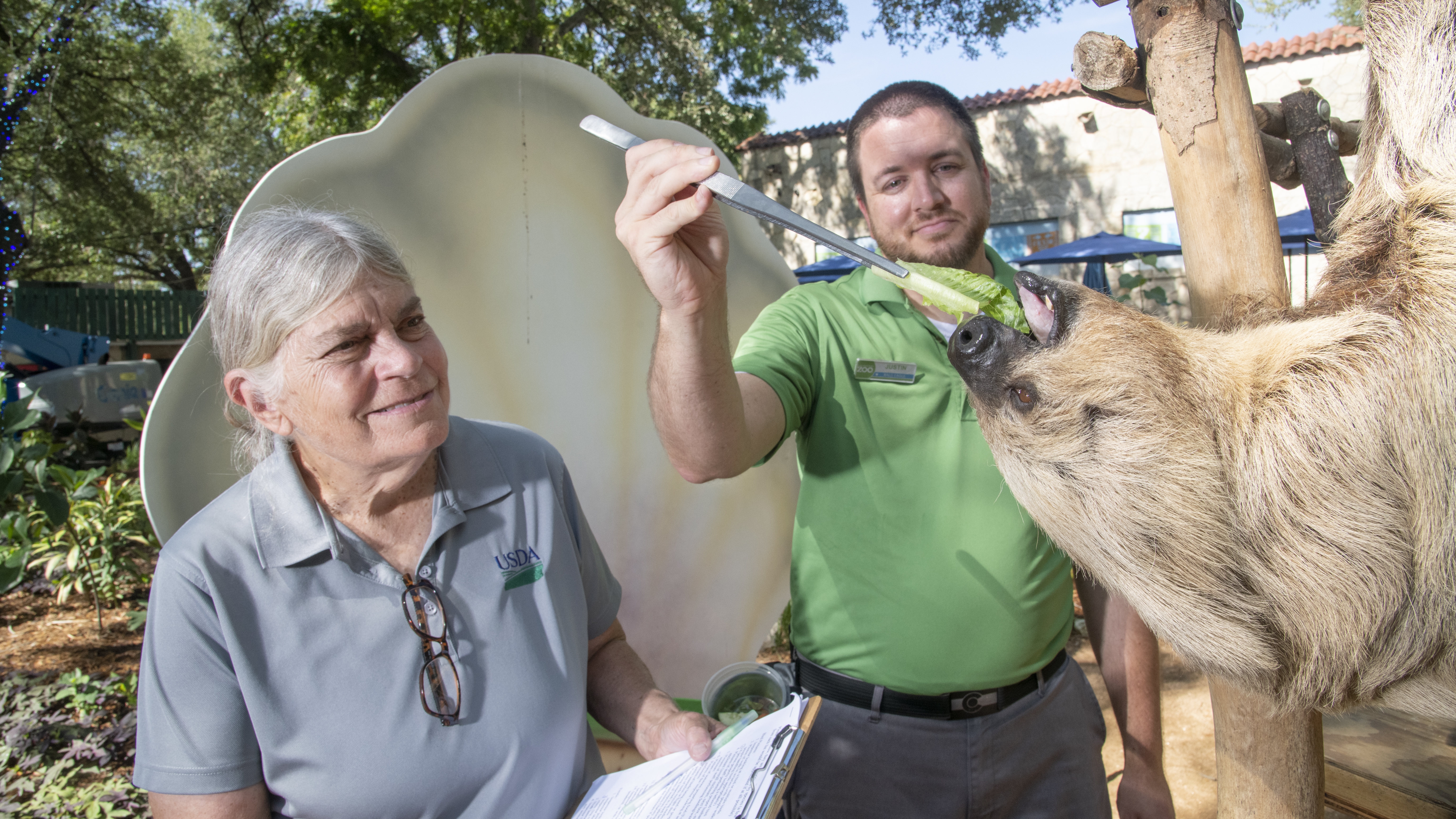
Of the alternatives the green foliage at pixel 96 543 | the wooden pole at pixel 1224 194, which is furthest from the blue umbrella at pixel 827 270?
the wooden pole at pixel 1224 194

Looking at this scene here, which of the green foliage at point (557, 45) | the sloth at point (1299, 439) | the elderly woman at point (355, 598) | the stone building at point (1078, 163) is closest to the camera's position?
the sloth at point (1299, 439)

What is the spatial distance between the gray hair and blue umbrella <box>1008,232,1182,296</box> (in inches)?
427

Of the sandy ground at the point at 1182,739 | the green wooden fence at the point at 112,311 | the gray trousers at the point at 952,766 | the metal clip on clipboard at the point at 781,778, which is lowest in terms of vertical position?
the sandy ground at the point at 1182,739

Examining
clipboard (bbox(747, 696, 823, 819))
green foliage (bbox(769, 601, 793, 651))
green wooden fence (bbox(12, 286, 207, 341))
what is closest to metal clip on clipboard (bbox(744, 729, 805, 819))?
clipboard (bbox(747, 696, 823, 819))

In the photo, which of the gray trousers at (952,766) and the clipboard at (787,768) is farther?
the gray trousers at (952,766)

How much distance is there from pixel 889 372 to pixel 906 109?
2.34ft

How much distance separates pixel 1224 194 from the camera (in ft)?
4.66

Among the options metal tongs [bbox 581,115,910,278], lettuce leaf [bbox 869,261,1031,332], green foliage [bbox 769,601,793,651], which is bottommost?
green foliage [bbox 769,601,793,651]

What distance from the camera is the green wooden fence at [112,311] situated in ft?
58.9

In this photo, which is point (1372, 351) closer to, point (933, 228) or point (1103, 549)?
point (1103, 549)

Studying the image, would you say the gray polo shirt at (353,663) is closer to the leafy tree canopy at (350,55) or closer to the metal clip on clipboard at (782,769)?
the metal clip on clipboard at (782,769)

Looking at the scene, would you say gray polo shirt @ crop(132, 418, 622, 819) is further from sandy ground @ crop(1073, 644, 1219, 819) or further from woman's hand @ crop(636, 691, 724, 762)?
sandy ground @ crop(1073, 644, 1219, 819)

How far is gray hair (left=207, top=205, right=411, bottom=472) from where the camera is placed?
1.50 meters

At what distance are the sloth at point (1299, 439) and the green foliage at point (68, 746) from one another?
343 centimetres
